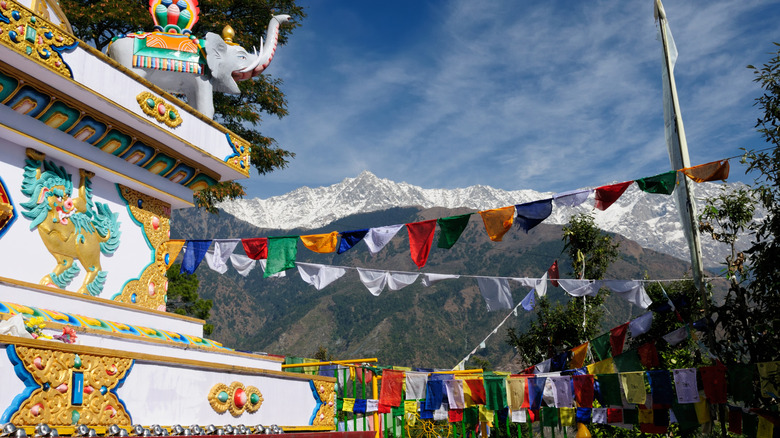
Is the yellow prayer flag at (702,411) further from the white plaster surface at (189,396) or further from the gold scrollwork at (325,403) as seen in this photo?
the white plaster surface at (189,396)

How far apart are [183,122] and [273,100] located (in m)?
12.5

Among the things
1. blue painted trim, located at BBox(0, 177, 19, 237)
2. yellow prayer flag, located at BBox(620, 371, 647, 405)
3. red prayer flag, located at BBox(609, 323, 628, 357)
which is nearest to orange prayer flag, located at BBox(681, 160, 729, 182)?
yellow prayer flag, located at BBox(620, 371, 647, 405)

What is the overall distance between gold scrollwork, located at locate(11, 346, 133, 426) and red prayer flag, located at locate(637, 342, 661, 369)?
10173 mm

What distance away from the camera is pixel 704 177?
10.3 m

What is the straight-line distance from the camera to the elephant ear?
1097cm

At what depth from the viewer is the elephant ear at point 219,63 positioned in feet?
36.0

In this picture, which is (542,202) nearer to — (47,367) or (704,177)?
(704,177)

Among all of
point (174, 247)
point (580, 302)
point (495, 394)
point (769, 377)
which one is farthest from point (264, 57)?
point (580, 302)

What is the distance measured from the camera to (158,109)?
9234 mm

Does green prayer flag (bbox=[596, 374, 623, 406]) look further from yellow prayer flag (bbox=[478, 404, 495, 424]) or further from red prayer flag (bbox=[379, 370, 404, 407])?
red prayer flag (bbox=[379, 370, 404, 407])

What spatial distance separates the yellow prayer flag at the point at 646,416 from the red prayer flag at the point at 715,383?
2106 millimetres

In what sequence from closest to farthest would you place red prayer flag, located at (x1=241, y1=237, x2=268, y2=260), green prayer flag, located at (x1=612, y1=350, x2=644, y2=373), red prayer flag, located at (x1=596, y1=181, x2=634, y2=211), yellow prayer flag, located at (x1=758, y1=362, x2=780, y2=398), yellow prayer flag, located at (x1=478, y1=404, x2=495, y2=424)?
yellow prayer flag, located at (x1=758, y1=362, x2=780, y2=398) < red prayer flag, located at (x1=596, y1=181, x2=634, y2=211) < red prayer flag, located at (x1=241, y1=237, x2=268, y2=260) < green prayer flag, located at (x1=612, y1=350, x2=644, y2=373) < yellow prayer flag, located at (x1=478, y1=404, x2=495, y2=424)

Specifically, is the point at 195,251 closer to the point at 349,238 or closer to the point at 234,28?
the point at 349,238

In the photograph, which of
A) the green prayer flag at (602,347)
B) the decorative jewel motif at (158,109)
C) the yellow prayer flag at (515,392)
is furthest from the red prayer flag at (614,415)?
the decorative jewel motif at (158,109)
